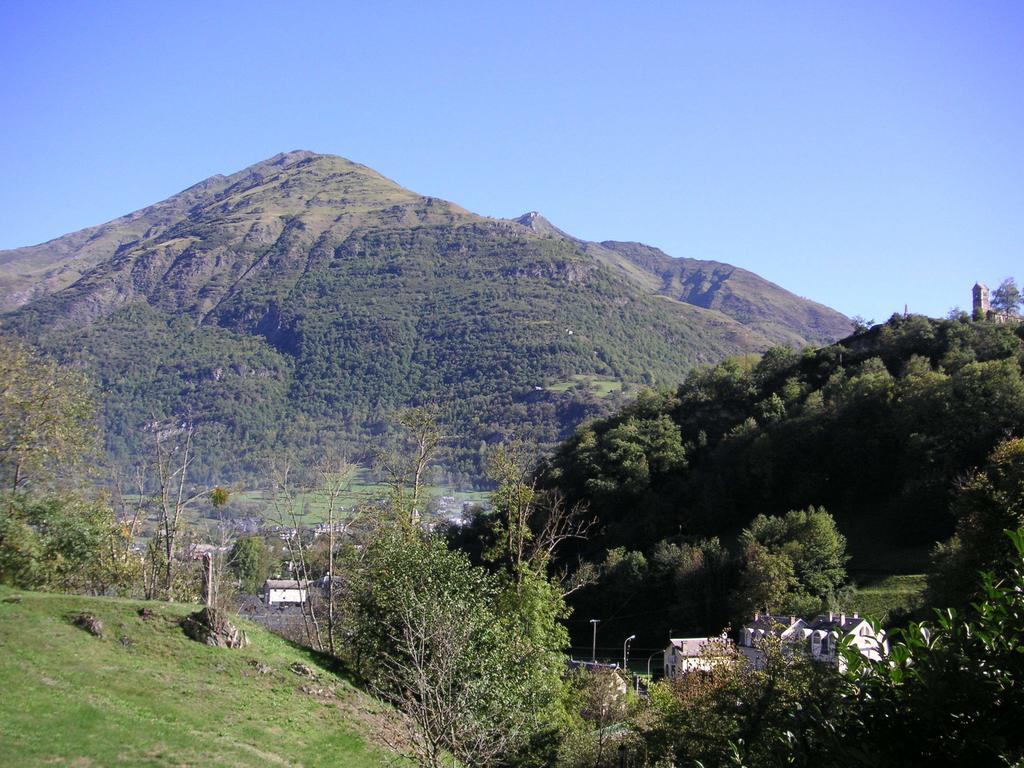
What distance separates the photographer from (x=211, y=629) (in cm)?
2205

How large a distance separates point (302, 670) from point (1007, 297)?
93.0 m

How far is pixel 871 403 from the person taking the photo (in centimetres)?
6181

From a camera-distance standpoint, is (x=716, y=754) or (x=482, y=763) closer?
(x=716, y=754)

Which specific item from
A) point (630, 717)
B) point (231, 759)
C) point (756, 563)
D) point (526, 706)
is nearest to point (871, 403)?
point (756, 563)

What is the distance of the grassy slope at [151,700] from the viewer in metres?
15.3

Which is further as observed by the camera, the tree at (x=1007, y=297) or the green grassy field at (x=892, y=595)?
the tree at (x=1007, y=297)

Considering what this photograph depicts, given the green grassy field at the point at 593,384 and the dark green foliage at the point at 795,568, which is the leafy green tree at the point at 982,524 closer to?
the dark green foliage at the point at 795,568

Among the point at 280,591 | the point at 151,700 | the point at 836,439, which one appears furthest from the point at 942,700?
the point at 280,591

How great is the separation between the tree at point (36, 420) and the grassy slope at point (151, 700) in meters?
7.38

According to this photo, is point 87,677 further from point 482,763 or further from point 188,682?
point 482,763

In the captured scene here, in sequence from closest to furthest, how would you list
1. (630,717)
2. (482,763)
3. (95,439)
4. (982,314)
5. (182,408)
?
(482,763) → (630,717) → (95,439) → (982,314) → (182,408)

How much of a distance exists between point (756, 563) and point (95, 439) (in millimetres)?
35975

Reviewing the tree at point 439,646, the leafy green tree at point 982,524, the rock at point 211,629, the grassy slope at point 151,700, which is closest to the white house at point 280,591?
the tree at point 439,646

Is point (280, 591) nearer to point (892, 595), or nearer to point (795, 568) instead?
point (795, 568)
